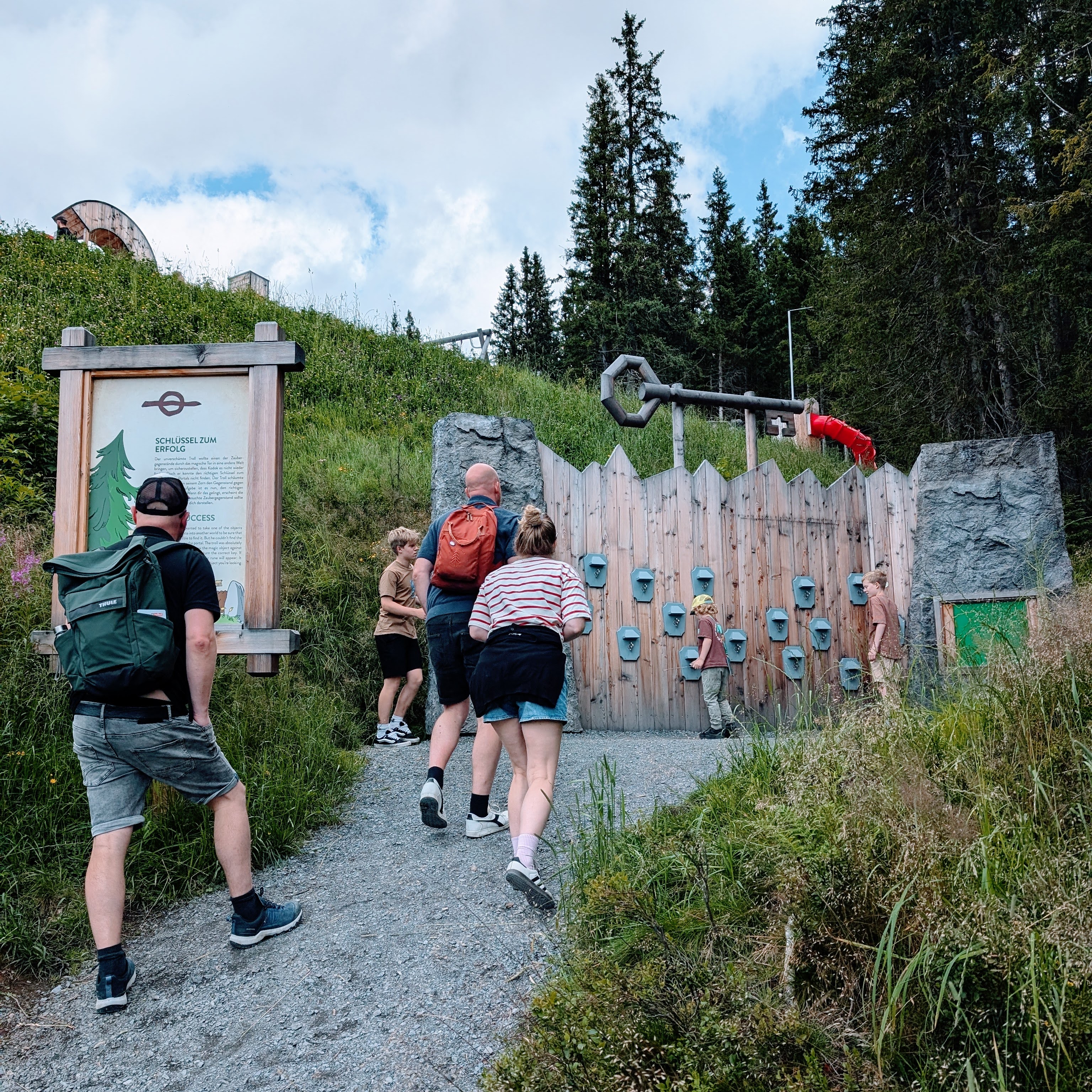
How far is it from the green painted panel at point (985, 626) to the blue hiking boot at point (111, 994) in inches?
136

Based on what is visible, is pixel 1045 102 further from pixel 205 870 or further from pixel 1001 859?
pixel 205 870

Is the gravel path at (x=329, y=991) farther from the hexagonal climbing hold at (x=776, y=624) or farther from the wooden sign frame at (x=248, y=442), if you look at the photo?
the hexagonal climbing hold at (x=776, y=624)

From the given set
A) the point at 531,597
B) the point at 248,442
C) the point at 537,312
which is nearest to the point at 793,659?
the point at 531,597

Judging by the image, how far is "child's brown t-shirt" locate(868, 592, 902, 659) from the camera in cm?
711

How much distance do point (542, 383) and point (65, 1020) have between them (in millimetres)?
13413

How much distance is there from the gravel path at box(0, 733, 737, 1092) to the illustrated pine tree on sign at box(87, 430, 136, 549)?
184 cm

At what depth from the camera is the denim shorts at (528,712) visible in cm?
352

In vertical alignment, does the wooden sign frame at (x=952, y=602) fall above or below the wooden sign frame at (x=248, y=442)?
below

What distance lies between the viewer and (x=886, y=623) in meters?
7.14

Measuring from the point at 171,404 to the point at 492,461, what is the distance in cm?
274

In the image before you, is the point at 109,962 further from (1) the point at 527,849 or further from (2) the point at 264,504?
(2) the point at 264,504

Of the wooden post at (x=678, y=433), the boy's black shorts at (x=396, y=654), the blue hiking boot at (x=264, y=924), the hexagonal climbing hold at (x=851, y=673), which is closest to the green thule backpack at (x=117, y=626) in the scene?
the blue hiking boot at (x=264, y=924)

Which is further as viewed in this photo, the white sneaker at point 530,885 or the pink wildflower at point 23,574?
the pink wildflower at point 23,574

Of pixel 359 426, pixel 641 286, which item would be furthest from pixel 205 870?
pixel 641 286
